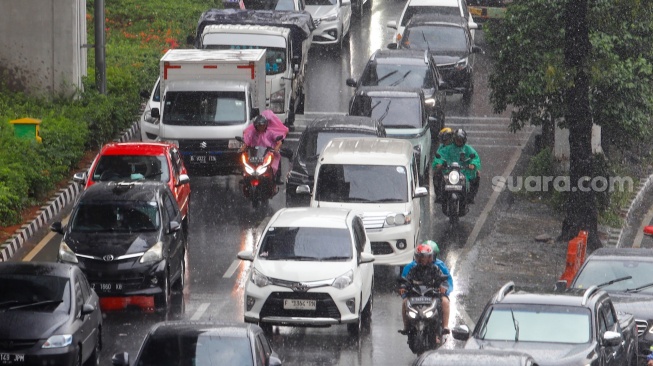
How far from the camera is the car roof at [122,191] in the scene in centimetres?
2083

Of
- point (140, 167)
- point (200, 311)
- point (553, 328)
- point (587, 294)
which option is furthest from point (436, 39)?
point (553, 328)

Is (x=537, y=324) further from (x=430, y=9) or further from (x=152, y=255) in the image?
(x=430, y=9)

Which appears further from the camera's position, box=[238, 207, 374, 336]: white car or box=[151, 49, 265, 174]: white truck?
box=[151, 49, 265, 174]: white truck

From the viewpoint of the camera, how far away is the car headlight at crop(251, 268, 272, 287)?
1883cm

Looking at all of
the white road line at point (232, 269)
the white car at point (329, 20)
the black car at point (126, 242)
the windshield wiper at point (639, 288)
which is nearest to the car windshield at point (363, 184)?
the white road line at point (232, 269)

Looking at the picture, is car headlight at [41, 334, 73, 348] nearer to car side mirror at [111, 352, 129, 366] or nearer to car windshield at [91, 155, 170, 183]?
car side mirror at [111, 352, 129, 366]

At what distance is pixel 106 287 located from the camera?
65.5 ft

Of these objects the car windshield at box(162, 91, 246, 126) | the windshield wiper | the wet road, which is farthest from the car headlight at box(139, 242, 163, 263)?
the car windshield at box(162, 91, 246, 126)

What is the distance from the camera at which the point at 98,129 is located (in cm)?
2991

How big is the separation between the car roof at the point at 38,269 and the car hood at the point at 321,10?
24.9 m

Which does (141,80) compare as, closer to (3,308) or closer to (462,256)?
(462,256)

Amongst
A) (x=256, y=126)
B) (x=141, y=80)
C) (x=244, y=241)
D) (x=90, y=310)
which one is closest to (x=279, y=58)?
(x=141, y=80)

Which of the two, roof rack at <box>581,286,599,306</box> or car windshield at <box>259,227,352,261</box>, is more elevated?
roof rack at <box>581,286,599,306</box>

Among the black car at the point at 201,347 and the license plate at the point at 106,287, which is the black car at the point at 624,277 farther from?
the black car at the point at 201,347
